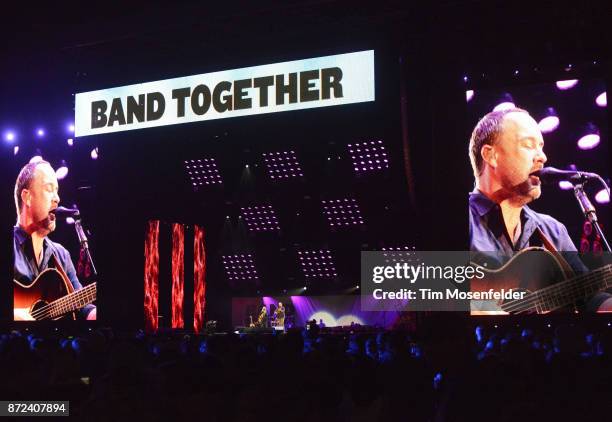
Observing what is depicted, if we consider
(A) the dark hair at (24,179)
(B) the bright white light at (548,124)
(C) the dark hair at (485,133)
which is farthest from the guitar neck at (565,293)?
(A) the dark hair at (24,179)

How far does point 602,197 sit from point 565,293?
5.05 ft

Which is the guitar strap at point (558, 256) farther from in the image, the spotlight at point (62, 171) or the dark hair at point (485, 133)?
the spotlight at point (62, 171)

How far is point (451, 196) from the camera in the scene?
7.79m

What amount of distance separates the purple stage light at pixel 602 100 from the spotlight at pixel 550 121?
611 mm

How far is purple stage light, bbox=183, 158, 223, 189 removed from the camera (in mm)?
11820

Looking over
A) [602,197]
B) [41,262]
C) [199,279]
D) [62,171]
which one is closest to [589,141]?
[602,197]

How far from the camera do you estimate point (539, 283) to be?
34.0ft

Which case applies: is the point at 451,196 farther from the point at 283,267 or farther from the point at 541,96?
the point at 283,267

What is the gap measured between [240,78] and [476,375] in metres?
8.20

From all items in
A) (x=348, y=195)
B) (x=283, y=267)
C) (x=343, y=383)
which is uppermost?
(x=348, y=195)

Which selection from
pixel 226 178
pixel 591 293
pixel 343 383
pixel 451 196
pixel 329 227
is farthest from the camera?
pixel 329 227

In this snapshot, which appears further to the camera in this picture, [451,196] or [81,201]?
[81,201]

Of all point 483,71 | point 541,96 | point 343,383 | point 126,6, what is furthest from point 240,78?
point 343,383

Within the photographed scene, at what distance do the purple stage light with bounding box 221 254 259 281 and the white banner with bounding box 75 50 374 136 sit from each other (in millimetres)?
4924
